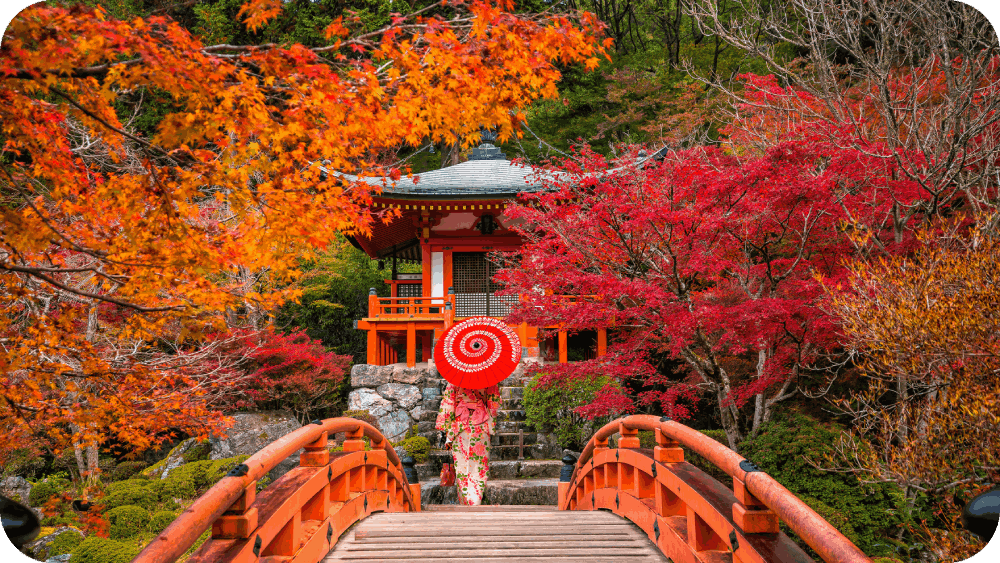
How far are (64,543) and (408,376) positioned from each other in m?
5.76

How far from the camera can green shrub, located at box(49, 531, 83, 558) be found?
21.4 feet

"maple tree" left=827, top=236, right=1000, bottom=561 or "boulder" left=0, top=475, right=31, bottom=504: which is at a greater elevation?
"maple tree" left=827, top=236, right=1000, bottom=561

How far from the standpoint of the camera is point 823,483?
569 centimetres

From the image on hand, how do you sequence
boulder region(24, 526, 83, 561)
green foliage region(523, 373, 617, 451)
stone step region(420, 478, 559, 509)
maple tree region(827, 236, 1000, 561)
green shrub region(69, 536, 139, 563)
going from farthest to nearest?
green foliage region(523, 373, 617, 451) → stone step region(420, 478, 559, 509) → boulder region(24, 526, 83, 561) → green shrub region(69, 536, 139, 563) → maple tree region(827, 236, 1000, 561)

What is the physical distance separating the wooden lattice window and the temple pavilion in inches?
0.9

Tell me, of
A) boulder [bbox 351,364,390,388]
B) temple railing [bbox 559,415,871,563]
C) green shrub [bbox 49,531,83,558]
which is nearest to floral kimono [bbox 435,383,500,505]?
temple railing [bbox 559,415,871,563]

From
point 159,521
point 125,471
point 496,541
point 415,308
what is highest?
point 415,308

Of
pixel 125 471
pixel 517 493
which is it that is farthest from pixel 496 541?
pixel 125 471

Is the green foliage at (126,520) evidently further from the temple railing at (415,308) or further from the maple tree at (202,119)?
the temple railing at (415,308)

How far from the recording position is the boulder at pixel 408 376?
11.1m

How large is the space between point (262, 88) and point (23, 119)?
873 mm

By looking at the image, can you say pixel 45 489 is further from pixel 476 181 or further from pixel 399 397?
pixel 476 181

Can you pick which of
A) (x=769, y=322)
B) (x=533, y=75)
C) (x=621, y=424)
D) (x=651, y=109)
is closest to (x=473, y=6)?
(x=533, y=75)

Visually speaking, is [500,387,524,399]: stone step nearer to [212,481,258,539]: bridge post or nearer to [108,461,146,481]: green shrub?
[108,461,146,481]: green shrub
